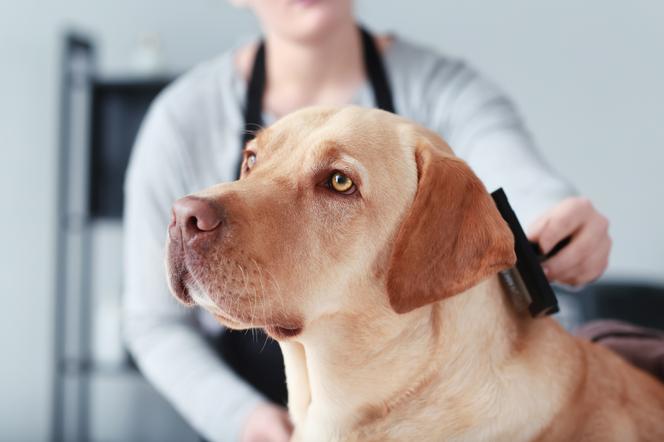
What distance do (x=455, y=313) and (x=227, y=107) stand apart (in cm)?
86

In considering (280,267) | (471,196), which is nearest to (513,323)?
(471,196)

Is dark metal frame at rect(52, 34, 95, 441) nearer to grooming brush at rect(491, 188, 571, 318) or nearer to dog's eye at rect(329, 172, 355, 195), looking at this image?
dog's eye at rect(329, 172, 355, 195)

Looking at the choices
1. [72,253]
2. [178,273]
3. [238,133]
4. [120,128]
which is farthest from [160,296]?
[72,253]

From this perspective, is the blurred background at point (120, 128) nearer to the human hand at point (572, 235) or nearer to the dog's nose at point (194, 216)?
the human hand at point (572, 235)

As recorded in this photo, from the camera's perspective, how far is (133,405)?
145 inches

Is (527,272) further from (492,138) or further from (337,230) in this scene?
(492,138)

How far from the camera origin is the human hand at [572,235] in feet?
3.31

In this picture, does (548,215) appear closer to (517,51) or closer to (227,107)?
(227,107)

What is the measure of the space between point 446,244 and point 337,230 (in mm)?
147

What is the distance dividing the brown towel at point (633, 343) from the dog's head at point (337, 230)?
490 mm

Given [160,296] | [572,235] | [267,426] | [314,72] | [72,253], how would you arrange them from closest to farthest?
[572,235] < [267,426] < [160,296] < [314,72] < [72,253]

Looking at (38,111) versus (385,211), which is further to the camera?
(38,111)

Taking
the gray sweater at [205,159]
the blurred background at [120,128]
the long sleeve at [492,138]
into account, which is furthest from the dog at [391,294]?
the blurred background at [120,128]

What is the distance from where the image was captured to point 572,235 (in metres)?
1.03
